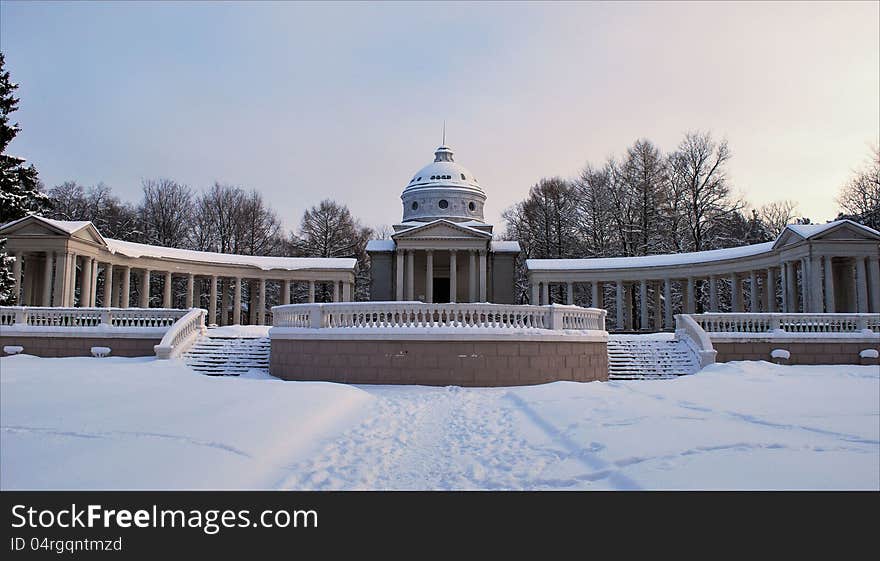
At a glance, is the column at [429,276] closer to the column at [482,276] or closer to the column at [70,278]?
the column at [482,276]

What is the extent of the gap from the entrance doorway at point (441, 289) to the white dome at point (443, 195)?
21.6 feet

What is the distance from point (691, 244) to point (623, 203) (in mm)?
7140

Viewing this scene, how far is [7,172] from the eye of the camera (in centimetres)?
2525

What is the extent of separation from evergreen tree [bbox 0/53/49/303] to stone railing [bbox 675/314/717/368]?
87.8 ft

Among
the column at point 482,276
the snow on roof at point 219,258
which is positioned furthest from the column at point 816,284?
the snow on roof at point 219,258

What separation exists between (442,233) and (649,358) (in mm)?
24852

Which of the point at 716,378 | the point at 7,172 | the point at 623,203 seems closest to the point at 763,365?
the point at 716,378

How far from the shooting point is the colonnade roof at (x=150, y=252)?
28.8 meters

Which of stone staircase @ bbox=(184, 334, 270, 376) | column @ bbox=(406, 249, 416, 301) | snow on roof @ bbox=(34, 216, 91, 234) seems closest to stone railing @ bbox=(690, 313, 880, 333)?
stone staircase @ bbox=(184, 334, 270, 376)

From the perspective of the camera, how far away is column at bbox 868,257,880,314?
95.4 ft

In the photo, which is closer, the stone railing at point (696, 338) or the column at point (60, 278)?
the stone railing at point (696, 338)

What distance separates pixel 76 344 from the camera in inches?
797

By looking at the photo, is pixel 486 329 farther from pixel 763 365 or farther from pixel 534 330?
pixel 763 365

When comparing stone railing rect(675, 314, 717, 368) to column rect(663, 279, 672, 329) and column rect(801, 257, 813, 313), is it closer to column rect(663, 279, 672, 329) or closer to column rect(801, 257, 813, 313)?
column rect(801, 257, 813, 313)
